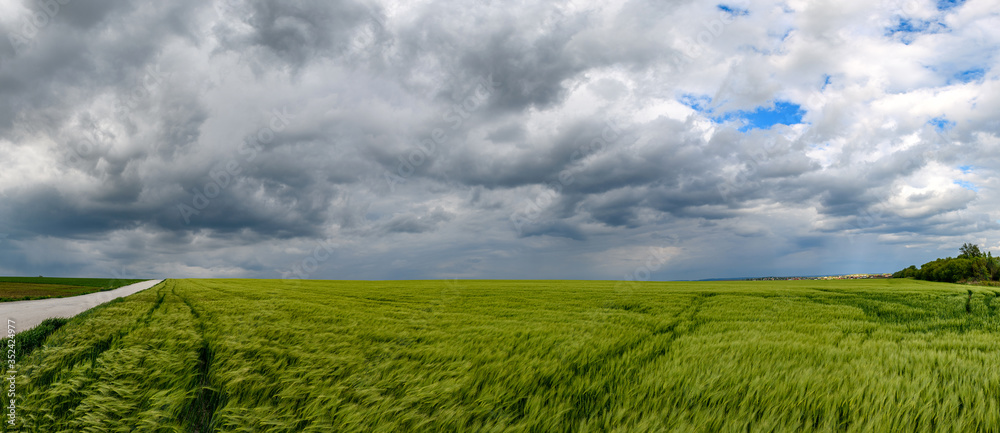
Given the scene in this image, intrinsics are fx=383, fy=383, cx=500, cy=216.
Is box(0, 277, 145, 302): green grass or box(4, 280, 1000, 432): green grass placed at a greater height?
box(4, 280, 1000, 432): green grass

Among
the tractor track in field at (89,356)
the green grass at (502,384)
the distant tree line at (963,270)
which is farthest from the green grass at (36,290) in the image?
the distant tree line at (963,270)

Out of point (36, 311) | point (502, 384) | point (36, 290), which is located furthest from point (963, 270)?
point (36, 290)

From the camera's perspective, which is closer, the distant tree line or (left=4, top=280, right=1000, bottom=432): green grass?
(left=4, top=280, right=1000, bottom=432): green grass

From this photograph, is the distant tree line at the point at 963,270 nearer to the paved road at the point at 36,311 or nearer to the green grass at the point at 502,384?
the green grass at the point at 502,384

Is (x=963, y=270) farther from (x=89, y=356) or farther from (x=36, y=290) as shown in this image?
(x=36, y=290)

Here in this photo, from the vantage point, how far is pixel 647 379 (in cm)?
399

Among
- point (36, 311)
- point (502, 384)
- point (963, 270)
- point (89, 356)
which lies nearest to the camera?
point (502, 384)

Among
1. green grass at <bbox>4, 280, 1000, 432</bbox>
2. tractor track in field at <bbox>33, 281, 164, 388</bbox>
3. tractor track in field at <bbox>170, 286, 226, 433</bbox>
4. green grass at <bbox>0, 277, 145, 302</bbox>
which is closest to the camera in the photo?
green grass at <bbox>4, 280, 1000, 432</bbox>

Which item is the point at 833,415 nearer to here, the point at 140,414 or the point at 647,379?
the point at 647,379

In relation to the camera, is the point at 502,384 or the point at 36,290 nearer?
the point at 502,384

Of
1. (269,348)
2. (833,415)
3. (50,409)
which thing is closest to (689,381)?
(833,415)

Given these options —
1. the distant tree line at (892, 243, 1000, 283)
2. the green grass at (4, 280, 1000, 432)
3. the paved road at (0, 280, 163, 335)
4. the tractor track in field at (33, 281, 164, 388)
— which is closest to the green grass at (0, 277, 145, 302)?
the paved road at (0, 280, 163, 335)

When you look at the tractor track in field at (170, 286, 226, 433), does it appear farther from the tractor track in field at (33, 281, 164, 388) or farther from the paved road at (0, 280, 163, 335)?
the paved road at (0, 280, 163, 335)

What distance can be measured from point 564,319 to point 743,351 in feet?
15.7
